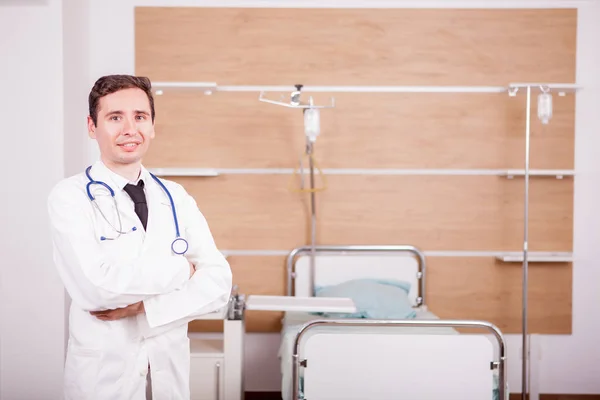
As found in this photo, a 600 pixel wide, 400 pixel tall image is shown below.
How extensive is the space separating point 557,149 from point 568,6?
0.85 metres

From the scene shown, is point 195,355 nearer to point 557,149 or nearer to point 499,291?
point 499,291

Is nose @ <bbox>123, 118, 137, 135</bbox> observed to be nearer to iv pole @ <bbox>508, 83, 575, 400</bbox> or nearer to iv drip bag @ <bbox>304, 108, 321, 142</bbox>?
iv drip bag @ <bbox>304, 108, 321, 142</bbox>

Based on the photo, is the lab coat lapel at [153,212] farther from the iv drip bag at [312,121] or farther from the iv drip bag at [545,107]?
the iv drip bag at [545,107]

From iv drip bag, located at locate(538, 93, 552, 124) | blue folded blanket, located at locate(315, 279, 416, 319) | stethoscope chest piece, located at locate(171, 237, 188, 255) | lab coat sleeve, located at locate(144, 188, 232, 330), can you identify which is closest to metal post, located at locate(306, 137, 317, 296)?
blue folded blanket, located at locate(315, 279, 416, 319)

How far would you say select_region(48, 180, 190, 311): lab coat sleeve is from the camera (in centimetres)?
162

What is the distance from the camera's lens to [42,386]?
320 cm

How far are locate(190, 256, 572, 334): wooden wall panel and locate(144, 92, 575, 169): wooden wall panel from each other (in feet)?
1.96

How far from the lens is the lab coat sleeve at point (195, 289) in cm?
171

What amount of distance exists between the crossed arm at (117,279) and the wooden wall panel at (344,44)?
7.11 feet

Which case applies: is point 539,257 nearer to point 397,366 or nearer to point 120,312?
point 397,366

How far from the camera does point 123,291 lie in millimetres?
1630

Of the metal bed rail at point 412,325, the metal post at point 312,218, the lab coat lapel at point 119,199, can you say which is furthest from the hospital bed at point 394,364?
the metal post at point 312,218

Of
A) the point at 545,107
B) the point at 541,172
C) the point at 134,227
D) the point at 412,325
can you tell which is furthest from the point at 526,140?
→ the point at 134,227

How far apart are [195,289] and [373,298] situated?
1.68m
